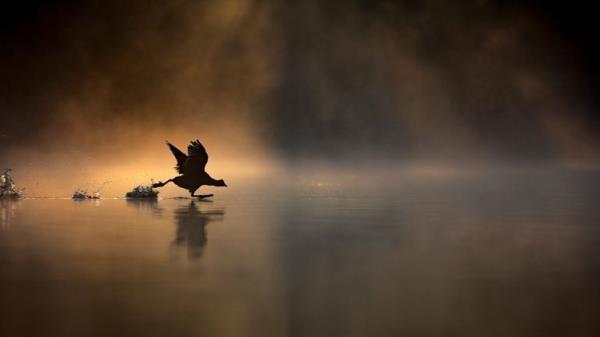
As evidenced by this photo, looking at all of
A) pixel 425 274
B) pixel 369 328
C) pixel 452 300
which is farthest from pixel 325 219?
pixel 369 328

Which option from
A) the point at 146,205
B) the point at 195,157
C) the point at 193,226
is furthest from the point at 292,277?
the point at 146,205

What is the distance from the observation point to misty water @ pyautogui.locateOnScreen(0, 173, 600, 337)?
4.97 metres

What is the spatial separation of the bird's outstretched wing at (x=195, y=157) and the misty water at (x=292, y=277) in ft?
12.3

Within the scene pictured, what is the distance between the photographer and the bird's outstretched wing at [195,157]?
1619 cm

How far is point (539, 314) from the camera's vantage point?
538cm

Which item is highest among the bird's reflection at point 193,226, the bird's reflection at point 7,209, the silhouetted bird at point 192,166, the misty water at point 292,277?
the silhouetted bird at point 192,166

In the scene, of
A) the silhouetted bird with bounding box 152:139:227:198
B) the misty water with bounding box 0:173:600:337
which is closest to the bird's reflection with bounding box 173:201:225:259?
the misty water with bounding box 0:173:600:337

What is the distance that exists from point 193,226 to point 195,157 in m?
5.21

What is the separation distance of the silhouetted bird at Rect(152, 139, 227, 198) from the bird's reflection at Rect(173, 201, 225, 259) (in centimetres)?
87

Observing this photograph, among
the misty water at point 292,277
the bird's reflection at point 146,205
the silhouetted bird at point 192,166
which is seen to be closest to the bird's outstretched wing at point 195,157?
the silhouetted bird at point 192,166

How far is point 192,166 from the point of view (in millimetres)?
16547

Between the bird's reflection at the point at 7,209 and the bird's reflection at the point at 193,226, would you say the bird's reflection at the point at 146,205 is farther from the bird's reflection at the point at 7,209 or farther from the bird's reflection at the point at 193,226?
the bird's reflection at the point at 7,209

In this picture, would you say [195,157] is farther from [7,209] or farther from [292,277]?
[292,277]

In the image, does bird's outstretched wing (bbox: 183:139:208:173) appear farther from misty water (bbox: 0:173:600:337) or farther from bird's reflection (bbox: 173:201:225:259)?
misty water (bbox: 0:173:600:337)
